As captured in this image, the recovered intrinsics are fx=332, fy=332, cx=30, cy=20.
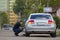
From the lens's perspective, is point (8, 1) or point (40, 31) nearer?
point (40, 31)

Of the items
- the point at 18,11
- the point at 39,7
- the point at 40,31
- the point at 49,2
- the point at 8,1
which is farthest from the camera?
the point at 8,1

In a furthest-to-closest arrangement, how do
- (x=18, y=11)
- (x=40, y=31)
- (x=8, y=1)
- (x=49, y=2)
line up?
(x=8, y=1) → (x=18, y=11) → (x=49, y=2) → (x=40, y=31)

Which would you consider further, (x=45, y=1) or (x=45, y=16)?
(x=45, y=1)

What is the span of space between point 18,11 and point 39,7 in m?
44.7

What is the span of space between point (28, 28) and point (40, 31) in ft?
2.45

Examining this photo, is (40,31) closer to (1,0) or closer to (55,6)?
(55,6)

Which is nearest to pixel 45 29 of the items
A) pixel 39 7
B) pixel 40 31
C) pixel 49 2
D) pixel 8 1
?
pixel 40 31

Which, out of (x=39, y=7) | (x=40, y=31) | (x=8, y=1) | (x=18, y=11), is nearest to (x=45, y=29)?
(x=40, y=31)

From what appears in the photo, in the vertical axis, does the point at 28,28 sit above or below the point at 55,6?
above

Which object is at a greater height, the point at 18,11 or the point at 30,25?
the point at 30,25

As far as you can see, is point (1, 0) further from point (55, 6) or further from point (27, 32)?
point (27, 32)

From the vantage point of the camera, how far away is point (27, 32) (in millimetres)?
19203

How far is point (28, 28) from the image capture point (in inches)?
749

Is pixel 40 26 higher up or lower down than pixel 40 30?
higher up
